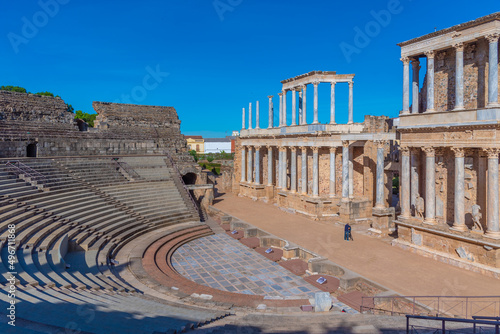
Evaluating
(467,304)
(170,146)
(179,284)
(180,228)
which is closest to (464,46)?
(467,304)

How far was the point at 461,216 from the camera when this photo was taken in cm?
1359

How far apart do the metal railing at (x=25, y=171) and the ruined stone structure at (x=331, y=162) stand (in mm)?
14922

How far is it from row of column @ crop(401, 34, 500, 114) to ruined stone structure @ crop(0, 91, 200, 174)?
1680 centimetres

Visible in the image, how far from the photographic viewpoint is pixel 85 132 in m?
27.0

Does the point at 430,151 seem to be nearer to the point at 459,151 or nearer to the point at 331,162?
the point at 459,151

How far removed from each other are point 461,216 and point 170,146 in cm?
2366

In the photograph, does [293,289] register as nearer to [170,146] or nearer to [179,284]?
[179,284]

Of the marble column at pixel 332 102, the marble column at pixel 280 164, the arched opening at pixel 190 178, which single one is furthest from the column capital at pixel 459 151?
the arched opening at pixel 190 178

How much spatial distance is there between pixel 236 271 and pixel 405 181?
8.40m

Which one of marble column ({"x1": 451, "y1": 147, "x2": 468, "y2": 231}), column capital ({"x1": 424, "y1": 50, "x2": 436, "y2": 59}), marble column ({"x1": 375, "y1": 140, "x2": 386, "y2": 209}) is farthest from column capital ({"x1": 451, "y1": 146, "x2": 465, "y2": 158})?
marble column ({"x1": 375, "y1": 140, "x2": 386, "y2": 209})

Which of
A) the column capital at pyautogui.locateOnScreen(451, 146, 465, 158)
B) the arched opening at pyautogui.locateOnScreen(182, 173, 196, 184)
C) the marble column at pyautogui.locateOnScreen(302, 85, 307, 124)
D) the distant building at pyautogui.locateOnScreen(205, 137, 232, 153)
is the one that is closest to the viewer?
the column capital at pyautogui.locateOnScreen(451, 146, 465, 158)

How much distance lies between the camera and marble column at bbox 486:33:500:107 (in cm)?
1245

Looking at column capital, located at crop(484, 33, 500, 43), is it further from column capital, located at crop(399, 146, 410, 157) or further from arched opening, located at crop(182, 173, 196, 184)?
arched opening, located at crop(182, 173, 196, 184)

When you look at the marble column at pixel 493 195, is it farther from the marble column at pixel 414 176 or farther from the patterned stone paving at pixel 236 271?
the patterned stone paving at pixel 236 271
